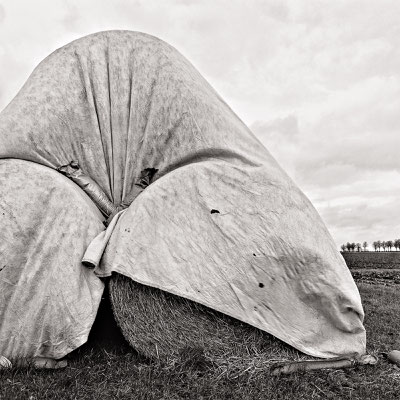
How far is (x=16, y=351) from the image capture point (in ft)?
12.8

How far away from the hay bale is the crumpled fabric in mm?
119

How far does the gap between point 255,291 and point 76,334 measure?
5.08ft

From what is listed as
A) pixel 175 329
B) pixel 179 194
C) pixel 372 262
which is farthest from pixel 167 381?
pixel 372 262

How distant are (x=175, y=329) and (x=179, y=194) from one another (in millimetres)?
1156

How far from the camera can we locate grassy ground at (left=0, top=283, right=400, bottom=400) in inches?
131

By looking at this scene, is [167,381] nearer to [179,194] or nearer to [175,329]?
[175,329]

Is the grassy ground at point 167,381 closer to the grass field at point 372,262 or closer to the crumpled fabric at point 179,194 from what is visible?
the crumpled fabric at point 179,194

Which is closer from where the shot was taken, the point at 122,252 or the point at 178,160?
the point at 122,252

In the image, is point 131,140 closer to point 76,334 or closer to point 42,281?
point 42,281

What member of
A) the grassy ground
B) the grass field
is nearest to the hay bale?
the grassy ground

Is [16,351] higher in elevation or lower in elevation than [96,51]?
lower

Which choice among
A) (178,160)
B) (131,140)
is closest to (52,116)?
(131,140)

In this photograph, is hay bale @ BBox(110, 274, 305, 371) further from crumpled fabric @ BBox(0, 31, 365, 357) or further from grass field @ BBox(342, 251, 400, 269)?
grass field @ BBox(342, 251, 400, 269)

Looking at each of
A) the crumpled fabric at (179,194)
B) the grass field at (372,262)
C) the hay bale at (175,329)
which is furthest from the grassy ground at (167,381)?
the grass field at (372,262)
